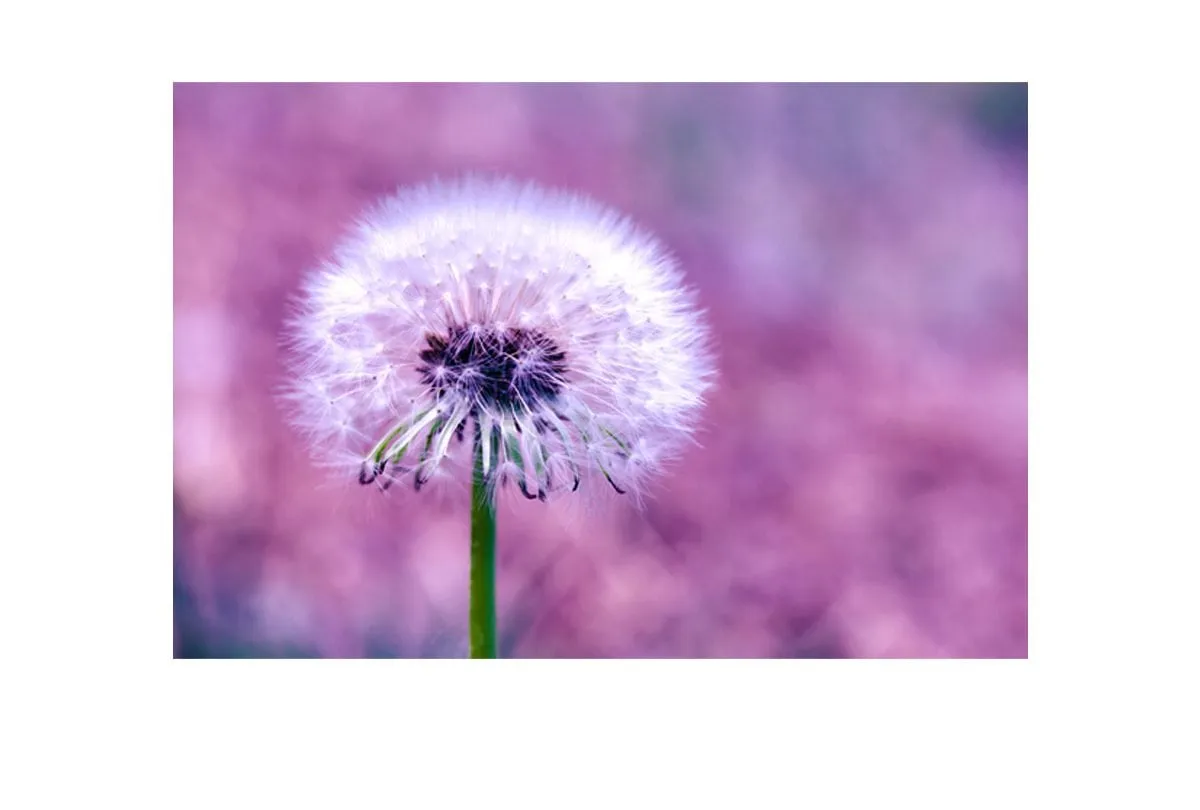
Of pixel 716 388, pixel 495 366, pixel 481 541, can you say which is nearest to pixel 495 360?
pixel 495 366

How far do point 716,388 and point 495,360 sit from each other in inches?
20.6

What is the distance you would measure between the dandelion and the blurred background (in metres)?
0.17

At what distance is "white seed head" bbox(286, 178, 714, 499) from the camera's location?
1630mm

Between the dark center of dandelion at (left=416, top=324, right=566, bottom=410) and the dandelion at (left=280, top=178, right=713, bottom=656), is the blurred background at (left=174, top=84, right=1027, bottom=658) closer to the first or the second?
the dandelion at (left=280, top=178, right=713, bottom=656)

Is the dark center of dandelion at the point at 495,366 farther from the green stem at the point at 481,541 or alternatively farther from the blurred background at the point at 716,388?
the blurred background at the point at 716,388

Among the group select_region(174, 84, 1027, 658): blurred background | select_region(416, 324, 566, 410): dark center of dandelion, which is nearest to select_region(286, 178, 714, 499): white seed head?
select_region(416, 324, 566, 410): dark center of dandelion

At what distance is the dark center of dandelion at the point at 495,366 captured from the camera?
1.62m

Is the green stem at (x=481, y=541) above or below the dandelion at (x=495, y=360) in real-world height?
below

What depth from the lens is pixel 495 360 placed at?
1.62 m

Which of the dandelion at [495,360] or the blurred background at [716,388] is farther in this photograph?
the blurred background at [716,388]

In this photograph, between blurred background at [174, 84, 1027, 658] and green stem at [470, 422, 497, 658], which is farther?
blurred background at [174, 84, 1027, 658]

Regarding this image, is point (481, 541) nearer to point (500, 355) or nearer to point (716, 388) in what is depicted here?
point (500, 355)

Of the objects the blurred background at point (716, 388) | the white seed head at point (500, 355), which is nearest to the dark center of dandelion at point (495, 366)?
the white seed head at point (500, 355)
